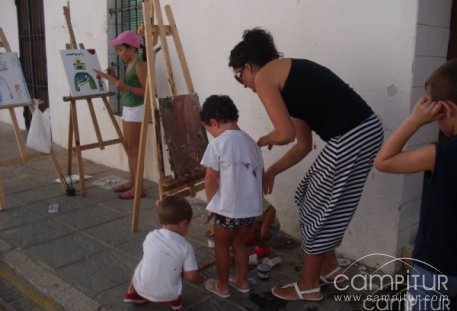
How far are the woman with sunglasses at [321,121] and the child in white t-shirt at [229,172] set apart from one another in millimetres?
166

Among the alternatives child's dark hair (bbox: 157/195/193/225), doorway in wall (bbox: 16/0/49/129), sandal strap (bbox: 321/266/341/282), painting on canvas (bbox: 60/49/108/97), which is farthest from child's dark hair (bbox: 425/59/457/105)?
doorway in wall (bbox: 16/0/49/129)

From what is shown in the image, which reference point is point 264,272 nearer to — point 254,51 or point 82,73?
point 254,51

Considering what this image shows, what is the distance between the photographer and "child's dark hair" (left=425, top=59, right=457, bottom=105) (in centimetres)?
174

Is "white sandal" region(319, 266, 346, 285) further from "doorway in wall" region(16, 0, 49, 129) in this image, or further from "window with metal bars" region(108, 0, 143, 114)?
"doorway in wall" region(16, 0, 49, 129)

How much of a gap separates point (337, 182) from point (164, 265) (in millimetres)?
1103

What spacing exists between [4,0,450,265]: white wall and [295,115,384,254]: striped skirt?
57 cm

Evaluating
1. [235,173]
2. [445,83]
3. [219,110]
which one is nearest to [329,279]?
[235,173]

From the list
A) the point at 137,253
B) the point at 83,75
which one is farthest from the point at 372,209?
the point at 83,75

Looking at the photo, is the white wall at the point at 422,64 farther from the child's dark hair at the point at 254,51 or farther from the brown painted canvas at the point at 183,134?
the brown painted canvas at the point at 183,134

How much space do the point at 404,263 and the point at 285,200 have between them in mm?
1086

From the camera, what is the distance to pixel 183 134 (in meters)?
3.58

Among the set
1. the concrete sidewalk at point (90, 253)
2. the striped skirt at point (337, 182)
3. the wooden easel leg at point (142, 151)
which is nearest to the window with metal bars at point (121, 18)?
the concrete sidewalk at point (90, 253)

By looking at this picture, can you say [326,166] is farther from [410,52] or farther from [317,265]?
[410,52]

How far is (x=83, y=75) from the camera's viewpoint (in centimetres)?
480
